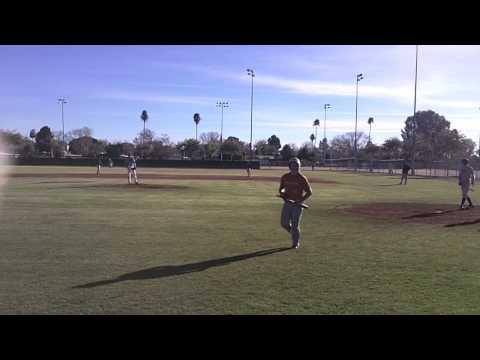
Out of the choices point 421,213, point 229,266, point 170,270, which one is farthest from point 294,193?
point 421,213

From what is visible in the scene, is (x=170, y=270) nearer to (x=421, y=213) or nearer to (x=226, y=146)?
(x=421, y=213)

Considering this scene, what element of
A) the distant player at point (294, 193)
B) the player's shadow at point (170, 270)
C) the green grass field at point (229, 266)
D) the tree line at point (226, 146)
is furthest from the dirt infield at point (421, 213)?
the tree line at point (226, 146)

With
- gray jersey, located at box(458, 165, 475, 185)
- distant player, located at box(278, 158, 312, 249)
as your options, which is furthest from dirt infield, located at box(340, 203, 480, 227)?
distant player, located at box(278, 158, 312, 249)

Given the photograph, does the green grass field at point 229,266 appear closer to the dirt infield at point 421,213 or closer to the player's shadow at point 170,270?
the player's shadow at point 170,270

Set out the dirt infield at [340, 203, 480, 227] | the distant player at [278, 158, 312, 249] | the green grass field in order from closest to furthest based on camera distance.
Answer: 1. the green grass field
2. the distant player at [278, 158, 312, 249]
3. the dirt infield at [340, 203, 480, 227]

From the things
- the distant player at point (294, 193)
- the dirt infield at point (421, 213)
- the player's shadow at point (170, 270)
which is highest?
the distant player at point (294, 193)

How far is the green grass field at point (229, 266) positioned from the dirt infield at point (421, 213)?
0.87 m

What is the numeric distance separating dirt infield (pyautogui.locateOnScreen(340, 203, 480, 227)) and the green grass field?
873mm

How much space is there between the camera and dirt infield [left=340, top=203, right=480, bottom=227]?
13.1 meters

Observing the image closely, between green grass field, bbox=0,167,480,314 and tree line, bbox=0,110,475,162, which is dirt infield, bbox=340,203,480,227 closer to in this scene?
green grass field, bbox=0,167,480,314

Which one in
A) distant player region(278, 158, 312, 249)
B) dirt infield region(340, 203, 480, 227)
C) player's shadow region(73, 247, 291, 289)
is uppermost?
distant player region(278, 158, 312, 249)

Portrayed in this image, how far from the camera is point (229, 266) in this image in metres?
7.18

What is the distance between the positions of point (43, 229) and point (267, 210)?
763cm

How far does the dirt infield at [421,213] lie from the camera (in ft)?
43.0
